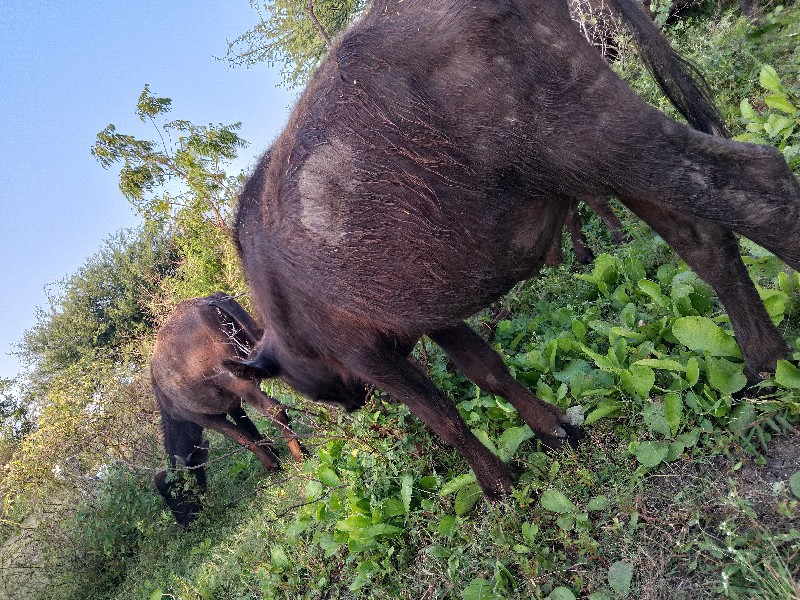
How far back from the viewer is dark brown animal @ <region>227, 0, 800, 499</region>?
2.52 metres

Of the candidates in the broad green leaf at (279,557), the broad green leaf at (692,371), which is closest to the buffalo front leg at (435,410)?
the broad green leaf at (692,371)

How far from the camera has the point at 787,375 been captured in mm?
2650

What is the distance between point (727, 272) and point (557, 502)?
4.57 ft

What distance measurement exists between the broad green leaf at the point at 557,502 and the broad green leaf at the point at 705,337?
103 centimetres

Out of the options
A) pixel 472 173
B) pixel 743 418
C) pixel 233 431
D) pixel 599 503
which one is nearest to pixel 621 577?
pixel 599 503

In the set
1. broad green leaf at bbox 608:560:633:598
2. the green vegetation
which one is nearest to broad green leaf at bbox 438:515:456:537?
the green vegetation

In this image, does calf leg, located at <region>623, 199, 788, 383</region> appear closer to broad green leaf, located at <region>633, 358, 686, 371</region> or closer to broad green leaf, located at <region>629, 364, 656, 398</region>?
broad green leaf, located at <region>633, 358, 686, 371</region>

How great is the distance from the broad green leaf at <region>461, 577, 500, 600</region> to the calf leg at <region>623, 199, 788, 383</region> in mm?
1655

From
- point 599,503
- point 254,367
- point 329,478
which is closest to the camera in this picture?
point 599,503

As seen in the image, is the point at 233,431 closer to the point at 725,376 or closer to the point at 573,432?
the point at 573,432

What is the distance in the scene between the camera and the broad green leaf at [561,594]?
2598mm

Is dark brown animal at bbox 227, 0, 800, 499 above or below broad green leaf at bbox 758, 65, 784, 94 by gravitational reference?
above

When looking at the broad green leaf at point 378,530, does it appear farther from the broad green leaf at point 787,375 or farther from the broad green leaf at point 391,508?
the broad green leaf at point 787,375

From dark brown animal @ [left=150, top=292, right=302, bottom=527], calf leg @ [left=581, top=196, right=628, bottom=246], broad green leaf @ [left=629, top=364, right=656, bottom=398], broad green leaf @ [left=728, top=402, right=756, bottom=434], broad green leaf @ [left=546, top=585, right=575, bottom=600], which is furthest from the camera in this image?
dark brown animal @ [left=150, top=292, right=302, bottom=527]
